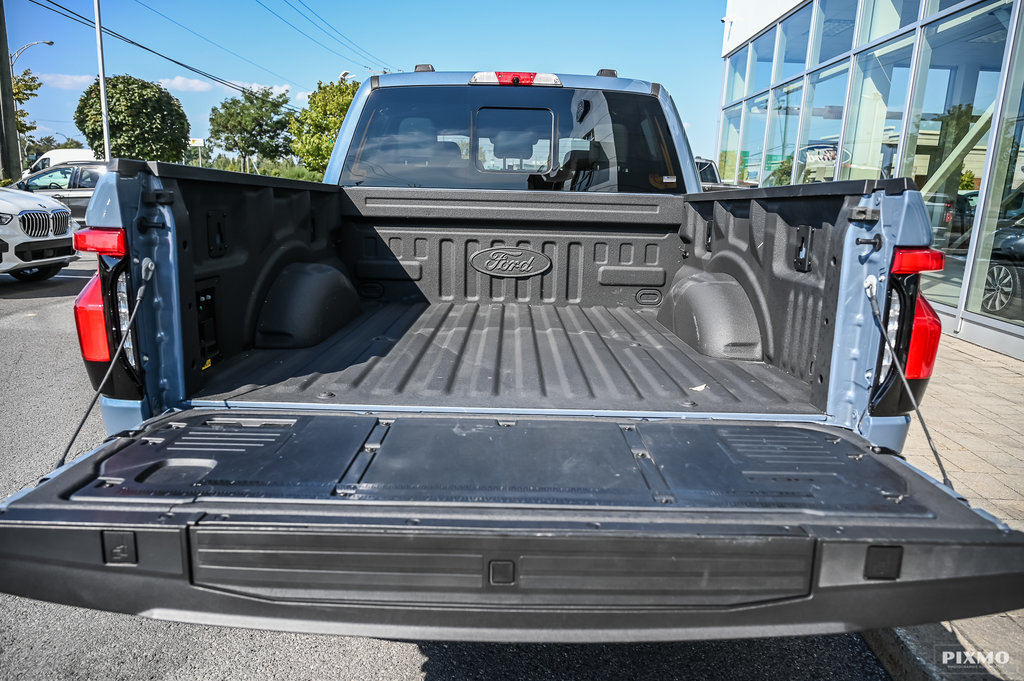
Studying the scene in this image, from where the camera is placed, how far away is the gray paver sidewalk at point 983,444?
249 cm

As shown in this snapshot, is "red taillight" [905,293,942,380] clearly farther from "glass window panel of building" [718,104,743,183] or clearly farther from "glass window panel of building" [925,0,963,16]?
"glass window panel of building" [718,104,743,183]

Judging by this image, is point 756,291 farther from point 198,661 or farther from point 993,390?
point 993,390

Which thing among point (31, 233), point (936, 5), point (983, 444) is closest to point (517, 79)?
point (983, 444)

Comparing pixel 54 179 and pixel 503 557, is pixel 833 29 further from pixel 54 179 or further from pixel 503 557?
pixel 54 179

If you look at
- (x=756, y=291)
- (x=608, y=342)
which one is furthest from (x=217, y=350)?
(x=756, y=291)

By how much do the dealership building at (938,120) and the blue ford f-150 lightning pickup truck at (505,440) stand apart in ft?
19.3

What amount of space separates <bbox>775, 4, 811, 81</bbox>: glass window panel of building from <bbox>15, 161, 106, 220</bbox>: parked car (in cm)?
1460

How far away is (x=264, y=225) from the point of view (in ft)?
9.45

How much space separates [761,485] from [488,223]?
95.0 inches

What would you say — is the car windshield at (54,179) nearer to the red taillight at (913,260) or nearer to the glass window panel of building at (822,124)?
the glass window panel of building at (822,124)

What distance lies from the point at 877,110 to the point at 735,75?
24.0 feet

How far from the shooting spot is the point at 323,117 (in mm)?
31078

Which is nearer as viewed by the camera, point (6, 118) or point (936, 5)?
point (936, 5)

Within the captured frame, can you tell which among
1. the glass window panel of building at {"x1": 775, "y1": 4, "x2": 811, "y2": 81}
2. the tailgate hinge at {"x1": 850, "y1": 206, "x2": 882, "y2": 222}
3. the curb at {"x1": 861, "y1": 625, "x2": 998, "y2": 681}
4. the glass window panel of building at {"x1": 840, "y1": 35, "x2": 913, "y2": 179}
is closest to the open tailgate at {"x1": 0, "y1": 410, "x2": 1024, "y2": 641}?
the tailgate hinge at {"x1": 850, "y1": 206, "x2": 882, "y2": 222}
